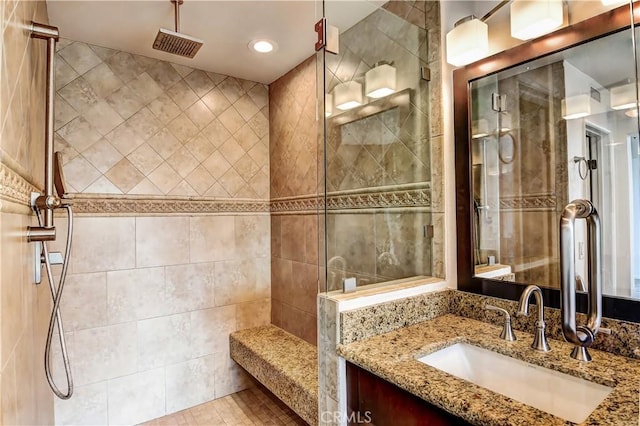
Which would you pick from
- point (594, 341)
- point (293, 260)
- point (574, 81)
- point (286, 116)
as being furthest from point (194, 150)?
point (594, 341)

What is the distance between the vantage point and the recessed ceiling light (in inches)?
88.5

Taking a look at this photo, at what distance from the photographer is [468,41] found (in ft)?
5.16

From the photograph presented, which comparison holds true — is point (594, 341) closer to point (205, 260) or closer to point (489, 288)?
point (489, 288)

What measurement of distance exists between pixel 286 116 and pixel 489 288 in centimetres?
188

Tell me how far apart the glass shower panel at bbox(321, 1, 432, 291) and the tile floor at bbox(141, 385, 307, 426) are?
136 centimetres

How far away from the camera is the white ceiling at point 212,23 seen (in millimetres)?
1841

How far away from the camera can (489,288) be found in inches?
59.5

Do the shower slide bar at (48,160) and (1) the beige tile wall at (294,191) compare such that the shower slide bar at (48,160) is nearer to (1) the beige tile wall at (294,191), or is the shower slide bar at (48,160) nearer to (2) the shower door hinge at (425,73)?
(1) the beige tile wall at (294,191)

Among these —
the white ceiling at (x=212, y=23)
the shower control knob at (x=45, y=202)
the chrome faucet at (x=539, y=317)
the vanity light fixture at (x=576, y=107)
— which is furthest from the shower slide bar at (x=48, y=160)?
the vanity light fixture at (x=576, y=107)

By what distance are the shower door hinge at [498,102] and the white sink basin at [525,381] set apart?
40.6 inches

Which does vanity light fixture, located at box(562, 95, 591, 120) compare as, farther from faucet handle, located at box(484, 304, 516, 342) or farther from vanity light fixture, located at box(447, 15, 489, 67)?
faucet handle, located at box(484, 304, 516, 342)

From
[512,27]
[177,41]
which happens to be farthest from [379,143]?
[177,41]

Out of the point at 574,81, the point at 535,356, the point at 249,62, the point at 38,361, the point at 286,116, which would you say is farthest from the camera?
the point at 286,116

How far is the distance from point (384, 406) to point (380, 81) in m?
1.50
